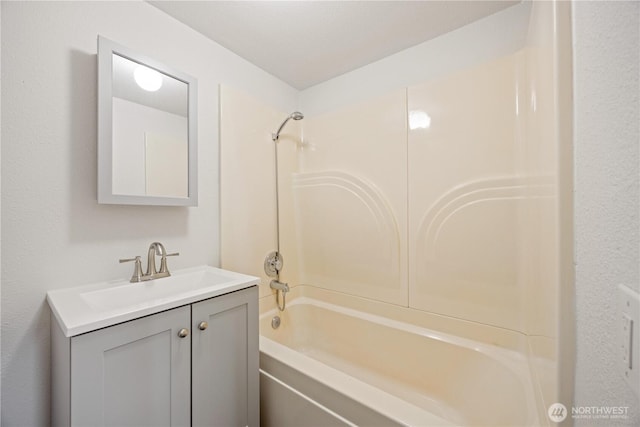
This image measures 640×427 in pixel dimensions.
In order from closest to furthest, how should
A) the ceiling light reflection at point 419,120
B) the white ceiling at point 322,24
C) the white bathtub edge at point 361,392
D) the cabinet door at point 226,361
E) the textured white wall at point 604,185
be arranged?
the textured white wall at point 604,185 < the white bathtub edge at point 361,392 < the cabinet door at point 226,361 < the white ceiling at point 322,24 < the ceiling light reflection at point 419,120

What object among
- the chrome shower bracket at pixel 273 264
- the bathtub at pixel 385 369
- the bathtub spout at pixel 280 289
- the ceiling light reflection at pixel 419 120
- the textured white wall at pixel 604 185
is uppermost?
the ceiling light reflection at pixel 419 120

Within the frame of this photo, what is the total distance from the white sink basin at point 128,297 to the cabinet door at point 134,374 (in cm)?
3

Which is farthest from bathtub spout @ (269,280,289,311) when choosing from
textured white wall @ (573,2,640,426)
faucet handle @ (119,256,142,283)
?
textured white wall @ (573,2,640,426)

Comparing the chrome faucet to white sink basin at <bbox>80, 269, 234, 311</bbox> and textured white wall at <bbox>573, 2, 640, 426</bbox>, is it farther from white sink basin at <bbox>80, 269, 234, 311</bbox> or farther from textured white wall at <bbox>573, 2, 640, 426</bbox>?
textured white wall at <bbox>573, 2, 640, 426</bbox>

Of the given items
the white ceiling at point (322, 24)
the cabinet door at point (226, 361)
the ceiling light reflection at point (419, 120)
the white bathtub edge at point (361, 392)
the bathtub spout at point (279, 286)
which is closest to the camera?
the white bathtub edge at point (361, 392)

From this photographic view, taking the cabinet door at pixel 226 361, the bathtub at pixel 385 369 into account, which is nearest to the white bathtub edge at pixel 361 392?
the bathtub at pixel 385 369

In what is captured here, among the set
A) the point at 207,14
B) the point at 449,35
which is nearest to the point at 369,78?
the point at 449,35

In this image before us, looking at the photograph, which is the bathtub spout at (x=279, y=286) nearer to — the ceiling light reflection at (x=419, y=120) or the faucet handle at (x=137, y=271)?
the faucet handle at (x=137, y=271)

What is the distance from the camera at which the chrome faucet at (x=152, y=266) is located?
3.82 ft

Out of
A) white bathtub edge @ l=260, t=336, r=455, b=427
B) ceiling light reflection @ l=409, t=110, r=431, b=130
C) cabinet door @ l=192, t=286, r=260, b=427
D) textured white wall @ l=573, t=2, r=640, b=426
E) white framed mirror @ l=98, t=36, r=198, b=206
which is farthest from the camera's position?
ceiling light reflection @ l=409, t=110, r=431, b=130

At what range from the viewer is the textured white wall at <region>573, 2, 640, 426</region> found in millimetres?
416

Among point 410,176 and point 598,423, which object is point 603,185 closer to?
point 598,423

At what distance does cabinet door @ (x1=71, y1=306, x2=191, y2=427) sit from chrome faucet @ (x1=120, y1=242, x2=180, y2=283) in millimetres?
384

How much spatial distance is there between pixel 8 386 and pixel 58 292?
33 centimetres
